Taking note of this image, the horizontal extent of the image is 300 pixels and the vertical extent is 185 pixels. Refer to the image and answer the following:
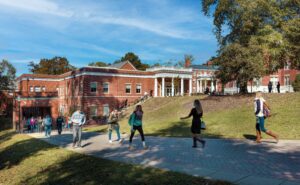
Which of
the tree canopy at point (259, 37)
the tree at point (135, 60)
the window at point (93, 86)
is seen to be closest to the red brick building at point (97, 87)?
the window at point (93, 86)

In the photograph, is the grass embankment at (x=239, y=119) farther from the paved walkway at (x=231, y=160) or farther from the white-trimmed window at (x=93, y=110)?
the white-trimmed window at (x=93, y=110)

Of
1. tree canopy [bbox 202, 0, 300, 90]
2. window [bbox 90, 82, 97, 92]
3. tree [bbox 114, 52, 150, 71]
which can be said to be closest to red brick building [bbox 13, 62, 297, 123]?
window [bbox 90, 82, 97, 92]

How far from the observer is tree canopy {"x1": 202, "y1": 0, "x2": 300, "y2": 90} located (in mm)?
23297

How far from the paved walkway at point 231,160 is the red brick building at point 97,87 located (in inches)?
1157

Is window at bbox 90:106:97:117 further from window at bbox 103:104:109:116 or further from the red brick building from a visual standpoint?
window at bbox 103:104:109:116

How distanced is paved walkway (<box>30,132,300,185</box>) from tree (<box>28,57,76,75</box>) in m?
63.5

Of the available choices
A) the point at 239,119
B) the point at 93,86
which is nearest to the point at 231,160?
the point at 239,119

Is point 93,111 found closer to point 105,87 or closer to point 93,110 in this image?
point 93,110

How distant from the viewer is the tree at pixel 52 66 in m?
70.4

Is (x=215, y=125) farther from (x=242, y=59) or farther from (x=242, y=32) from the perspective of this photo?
(x=242, y=32)

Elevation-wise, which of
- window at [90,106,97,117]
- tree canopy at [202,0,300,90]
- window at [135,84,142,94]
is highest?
tree canopy at [202,0,300,90]

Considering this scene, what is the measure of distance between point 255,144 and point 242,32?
18443 millimetres

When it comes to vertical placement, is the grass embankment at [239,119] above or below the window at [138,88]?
below

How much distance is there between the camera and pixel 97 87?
44.3 meters
